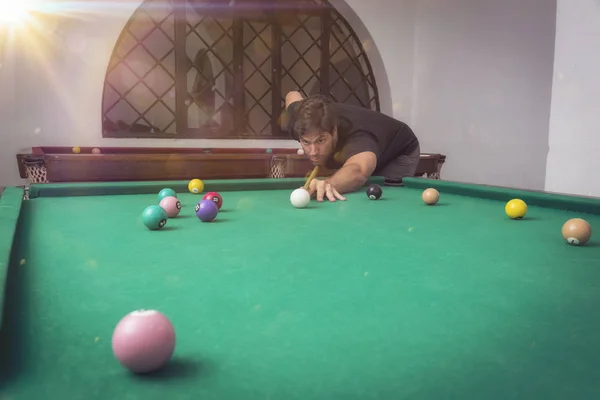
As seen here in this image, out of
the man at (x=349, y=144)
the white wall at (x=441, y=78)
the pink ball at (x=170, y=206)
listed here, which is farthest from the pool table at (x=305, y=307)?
the white wall at (x=441, y=78)

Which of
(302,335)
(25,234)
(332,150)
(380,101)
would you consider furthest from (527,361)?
(380,101)

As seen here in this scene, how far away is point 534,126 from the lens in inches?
275

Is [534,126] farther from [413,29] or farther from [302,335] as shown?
[302,335]

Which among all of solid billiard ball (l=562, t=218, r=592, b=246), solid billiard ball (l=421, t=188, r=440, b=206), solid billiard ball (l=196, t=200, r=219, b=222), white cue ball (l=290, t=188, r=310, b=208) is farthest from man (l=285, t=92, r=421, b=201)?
solid billiard ball (l=562, t=218, r=592, b=246)

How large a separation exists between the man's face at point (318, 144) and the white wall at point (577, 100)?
61.7 inches

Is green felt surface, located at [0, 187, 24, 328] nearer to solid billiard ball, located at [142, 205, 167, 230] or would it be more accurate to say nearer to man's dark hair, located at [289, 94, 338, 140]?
solid billiard ball, located at [142, 205, 167, 230]

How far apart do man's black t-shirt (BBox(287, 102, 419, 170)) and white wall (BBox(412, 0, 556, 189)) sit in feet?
10.3

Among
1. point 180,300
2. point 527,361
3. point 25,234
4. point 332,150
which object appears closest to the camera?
point 527,361

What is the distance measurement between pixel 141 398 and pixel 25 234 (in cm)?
115

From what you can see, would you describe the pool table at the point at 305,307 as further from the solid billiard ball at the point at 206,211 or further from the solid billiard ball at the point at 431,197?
the solid billiard ball at the point at 431,197

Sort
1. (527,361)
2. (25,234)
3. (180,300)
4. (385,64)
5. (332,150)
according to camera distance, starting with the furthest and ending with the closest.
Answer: (385,64) → (332,150) → (25,234) → (180,300) → (527,361)

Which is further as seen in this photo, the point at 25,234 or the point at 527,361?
the point at 25,234

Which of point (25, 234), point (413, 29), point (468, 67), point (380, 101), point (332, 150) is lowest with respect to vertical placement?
point (25, 234)

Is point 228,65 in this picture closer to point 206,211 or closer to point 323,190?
point 323,190
